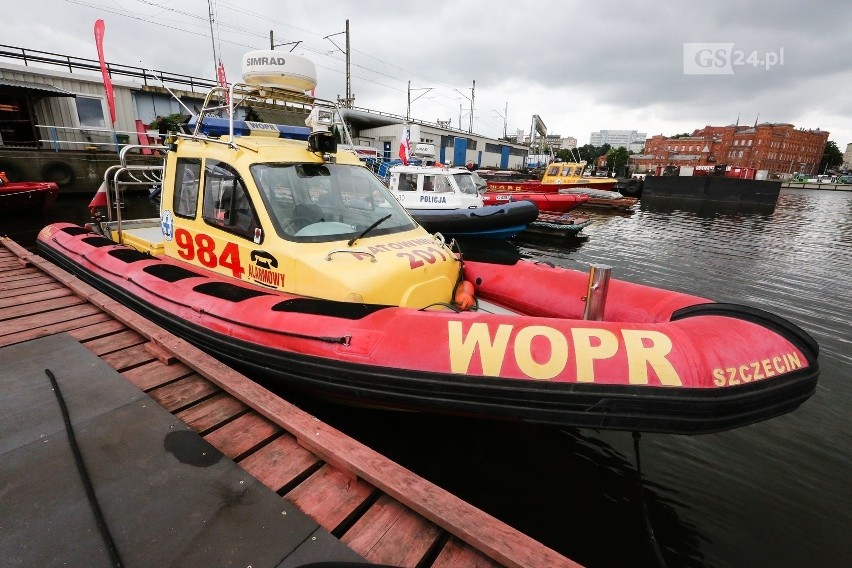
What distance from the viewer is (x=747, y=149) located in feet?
323

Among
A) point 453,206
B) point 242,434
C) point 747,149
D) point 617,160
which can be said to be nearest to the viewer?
point 242,434

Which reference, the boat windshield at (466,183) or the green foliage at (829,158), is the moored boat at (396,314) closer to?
the boat windshield at (466,183)

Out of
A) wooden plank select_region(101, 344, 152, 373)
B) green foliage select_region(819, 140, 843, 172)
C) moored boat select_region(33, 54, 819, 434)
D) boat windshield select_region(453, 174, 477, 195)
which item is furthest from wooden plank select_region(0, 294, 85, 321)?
green foliage select_region(819, 140, 843, 172)

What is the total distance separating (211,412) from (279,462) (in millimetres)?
708

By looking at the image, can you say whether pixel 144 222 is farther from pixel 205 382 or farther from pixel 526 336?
pixel 526 336

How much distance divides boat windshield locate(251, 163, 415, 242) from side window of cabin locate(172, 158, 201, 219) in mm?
947

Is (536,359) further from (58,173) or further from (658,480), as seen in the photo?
(58,173)

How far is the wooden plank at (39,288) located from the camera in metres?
4.28

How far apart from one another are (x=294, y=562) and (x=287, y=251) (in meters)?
2.49

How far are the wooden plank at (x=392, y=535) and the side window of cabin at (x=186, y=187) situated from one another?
3799mm

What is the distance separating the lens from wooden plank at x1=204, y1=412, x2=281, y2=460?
7.35 feet

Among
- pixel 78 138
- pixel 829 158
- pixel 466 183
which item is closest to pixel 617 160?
pixel 829 158

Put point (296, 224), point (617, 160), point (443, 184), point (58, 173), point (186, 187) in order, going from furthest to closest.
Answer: point (617, 160) → point (58, 173) → point (443, 184) → point (186, 187) → point (296, 224)

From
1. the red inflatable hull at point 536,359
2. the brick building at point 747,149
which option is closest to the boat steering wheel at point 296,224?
the red inflatable hull at point 536,359
